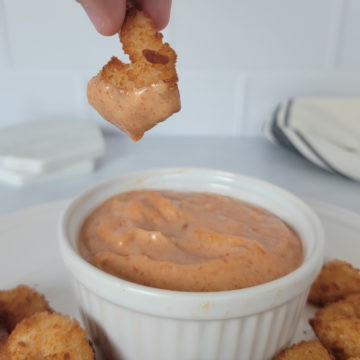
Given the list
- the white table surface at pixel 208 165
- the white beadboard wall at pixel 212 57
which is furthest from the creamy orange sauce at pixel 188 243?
the white beadboard wall at pixel 212 57

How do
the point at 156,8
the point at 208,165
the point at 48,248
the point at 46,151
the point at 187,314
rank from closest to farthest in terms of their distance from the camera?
1. the point at 187,314
2. the point at 156,8
3. the point at 48,248
4. the point at 46,151
5. the point at 208,165

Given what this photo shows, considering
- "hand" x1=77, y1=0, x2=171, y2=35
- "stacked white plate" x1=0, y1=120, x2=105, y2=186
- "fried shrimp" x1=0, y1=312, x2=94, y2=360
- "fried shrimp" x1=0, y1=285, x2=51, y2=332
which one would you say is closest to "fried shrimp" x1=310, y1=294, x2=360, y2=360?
"fried shrimp" x1=0, y1=312, x2=94, y2=360

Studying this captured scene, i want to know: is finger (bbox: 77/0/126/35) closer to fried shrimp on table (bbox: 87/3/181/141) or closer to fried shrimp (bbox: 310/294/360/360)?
fried shrimp on table (bbox: 87/3/181/141)

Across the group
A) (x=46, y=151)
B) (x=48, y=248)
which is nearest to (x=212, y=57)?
(x=46, y=151)

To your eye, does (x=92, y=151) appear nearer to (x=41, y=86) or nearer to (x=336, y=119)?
(x=41, y=86)

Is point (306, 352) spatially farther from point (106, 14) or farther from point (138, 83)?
point (106, 14)
